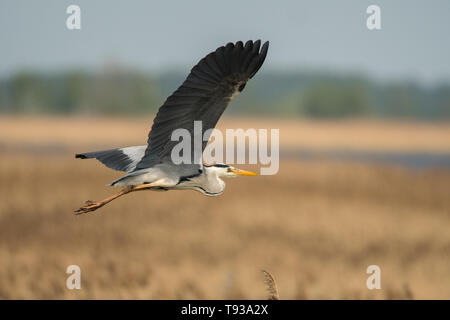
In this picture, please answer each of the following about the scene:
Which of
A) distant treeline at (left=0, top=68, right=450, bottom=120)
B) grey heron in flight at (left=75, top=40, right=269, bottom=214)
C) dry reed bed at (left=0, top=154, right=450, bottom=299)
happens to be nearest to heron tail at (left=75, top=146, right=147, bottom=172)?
grey heron in flight at (left=75, top=40, right=269, bottom=214)

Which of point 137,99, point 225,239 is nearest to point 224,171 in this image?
point 225,239

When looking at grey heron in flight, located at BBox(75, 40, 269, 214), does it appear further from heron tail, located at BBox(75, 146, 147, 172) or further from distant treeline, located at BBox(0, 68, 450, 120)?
distant treeline, located at BBox(0, 68, 450, 120)

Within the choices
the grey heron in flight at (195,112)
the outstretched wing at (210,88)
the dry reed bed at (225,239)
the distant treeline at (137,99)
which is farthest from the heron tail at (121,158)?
the distant treeline at (137,99)

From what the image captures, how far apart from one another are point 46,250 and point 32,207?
7.24 feet

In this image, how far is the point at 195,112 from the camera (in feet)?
20.0

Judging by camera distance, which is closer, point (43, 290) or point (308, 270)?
point (43, 290)

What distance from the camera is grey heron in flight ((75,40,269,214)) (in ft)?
19.6

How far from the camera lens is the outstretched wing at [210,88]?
5.95 meters

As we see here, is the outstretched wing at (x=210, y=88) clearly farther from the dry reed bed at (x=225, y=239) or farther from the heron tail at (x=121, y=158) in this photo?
the dry reed bed at (x=225, y=239)

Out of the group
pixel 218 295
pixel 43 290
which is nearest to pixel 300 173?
pixel 218 295

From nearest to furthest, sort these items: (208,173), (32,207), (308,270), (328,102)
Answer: (208,173) → (308,270) → (32,207) → (328,102)

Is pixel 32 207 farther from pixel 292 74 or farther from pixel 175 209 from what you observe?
pixel 292 74

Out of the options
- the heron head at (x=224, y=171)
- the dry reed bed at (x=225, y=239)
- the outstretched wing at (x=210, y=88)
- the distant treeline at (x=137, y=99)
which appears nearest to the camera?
the outstretched wing at (x=210, y=88)

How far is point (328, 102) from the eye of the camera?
80938 mm
